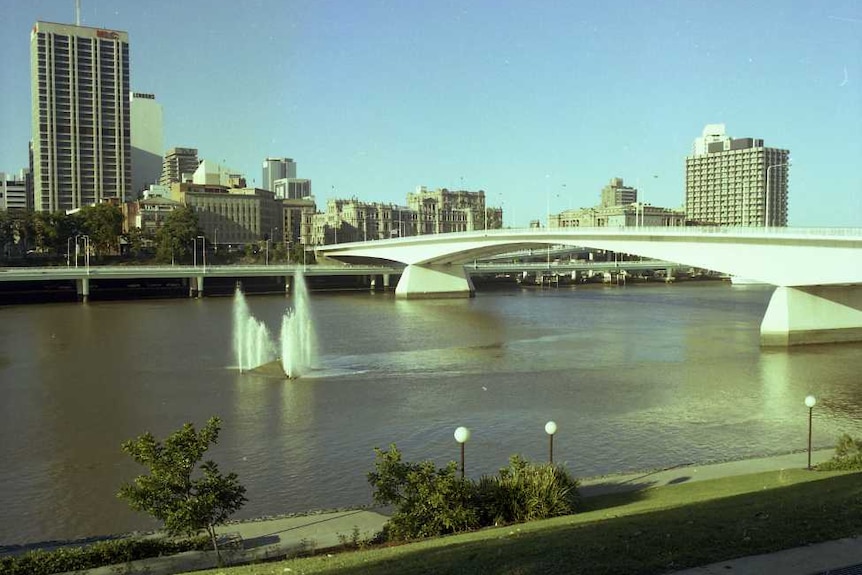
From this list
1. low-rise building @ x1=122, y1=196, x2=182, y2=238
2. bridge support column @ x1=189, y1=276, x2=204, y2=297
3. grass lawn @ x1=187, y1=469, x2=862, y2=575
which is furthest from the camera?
low-rise building @ x1=122, y1=196, x2=182, y2=238

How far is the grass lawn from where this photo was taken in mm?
10555

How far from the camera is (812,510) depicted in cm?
1293

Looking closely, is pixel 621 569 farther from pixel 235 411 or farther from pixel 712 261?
pixel 712 261

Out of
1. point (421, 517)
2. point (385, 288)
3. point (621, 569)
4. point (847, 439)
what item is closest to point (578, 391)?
point (847, 439)

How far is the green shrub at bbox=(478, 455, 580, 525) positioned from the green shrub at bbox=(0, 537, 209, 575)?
16.7 ft

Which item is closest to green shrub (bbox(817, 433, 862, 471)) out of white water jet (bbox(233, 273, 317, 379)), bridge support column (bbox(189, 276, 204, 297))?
white water jet (bbox(233, 273, 317, 379))

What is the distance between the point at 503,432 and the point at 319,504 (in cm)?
891

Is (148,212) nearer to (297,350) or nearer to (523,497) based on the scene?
(297,350)

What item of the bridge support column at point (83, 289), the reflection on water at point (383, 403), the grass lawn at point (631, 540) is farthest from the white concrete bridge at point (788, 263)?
the bridge support column at point (83, 289)

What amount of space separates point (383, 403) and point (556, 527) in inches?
715

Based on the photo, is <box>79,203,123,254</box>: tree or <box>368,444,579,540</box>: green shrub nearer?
<box>368,444,579,540</box>: green shrub

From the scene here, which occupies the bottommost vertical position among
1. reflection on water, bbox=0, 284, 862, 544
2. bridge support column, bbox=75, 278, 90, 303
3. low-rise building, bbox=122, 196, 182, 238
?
reflection on water, bbox=0, 284, 862, 544

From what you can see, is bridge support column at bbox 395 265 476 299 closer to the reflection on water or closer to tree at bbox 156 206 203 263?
the reflection on water

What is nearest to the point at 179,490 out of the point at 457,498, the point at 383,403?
the point at 457,498
